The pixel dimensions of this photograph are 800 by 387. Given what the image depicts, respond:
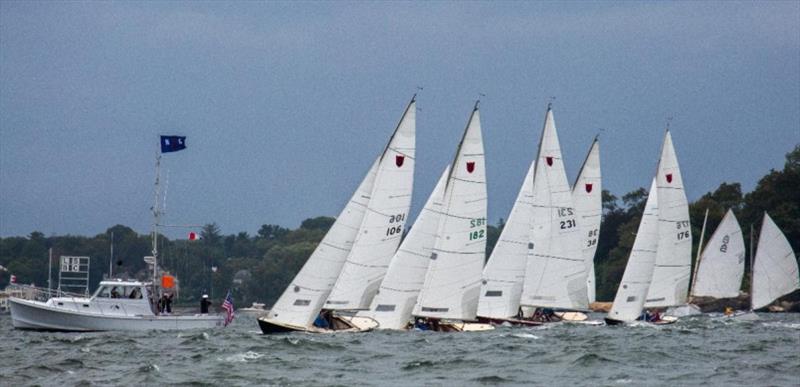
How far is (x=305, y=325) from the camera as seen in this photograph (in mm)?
49656

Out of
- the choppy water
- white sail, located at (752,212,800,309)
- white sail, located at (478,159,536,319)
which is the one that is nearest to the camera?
the choppy water

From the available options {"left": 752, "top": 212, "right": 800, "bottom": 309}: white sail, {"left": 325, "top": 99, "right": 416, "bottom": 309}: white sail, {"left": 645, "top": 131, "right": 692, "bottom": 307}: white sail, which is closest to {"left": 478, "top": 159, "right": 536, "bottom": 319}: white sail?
{"left": 325, "top": 99, "right": 416, "bottom": 309}: white sail

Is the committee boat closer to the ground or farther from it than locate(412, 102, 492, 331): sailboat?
closer to the ground

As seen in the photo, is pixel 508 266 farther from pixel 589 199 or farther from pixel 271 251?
pixel 271 251

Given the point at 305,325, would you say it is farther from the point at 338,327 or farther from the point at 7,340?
the point at 7,340

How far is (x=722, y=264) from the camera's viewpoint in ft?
273

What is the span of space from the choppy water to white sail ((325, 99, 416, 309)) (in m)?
2.00

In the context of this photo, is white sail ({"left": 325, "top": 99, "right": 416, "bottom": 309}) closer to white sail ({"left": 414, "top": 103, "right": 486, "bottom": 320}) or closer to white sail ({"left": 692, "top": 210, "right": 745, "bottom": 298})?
white sail ({"left": 414, "top": 103, "right": 486, "bottom": 320})

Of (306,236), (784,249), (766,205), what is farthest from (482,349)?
(306,236)

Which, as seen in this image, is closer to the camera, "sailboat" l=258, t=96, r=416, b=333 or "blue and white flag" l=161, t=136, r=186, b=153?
"sailboat" l=258, t=96, r=416, b=333

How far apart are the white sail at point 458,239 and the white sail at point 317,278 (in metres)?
3.52

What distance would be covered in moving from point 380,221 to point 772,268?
41.0 metres

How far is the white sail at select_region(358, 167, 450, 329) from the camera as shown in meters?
51.9

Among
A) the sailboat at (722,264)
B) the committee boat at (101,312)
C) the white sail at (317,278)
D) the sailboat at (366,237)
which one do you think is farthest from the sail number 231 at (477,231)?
the sailboat at (722,264)
